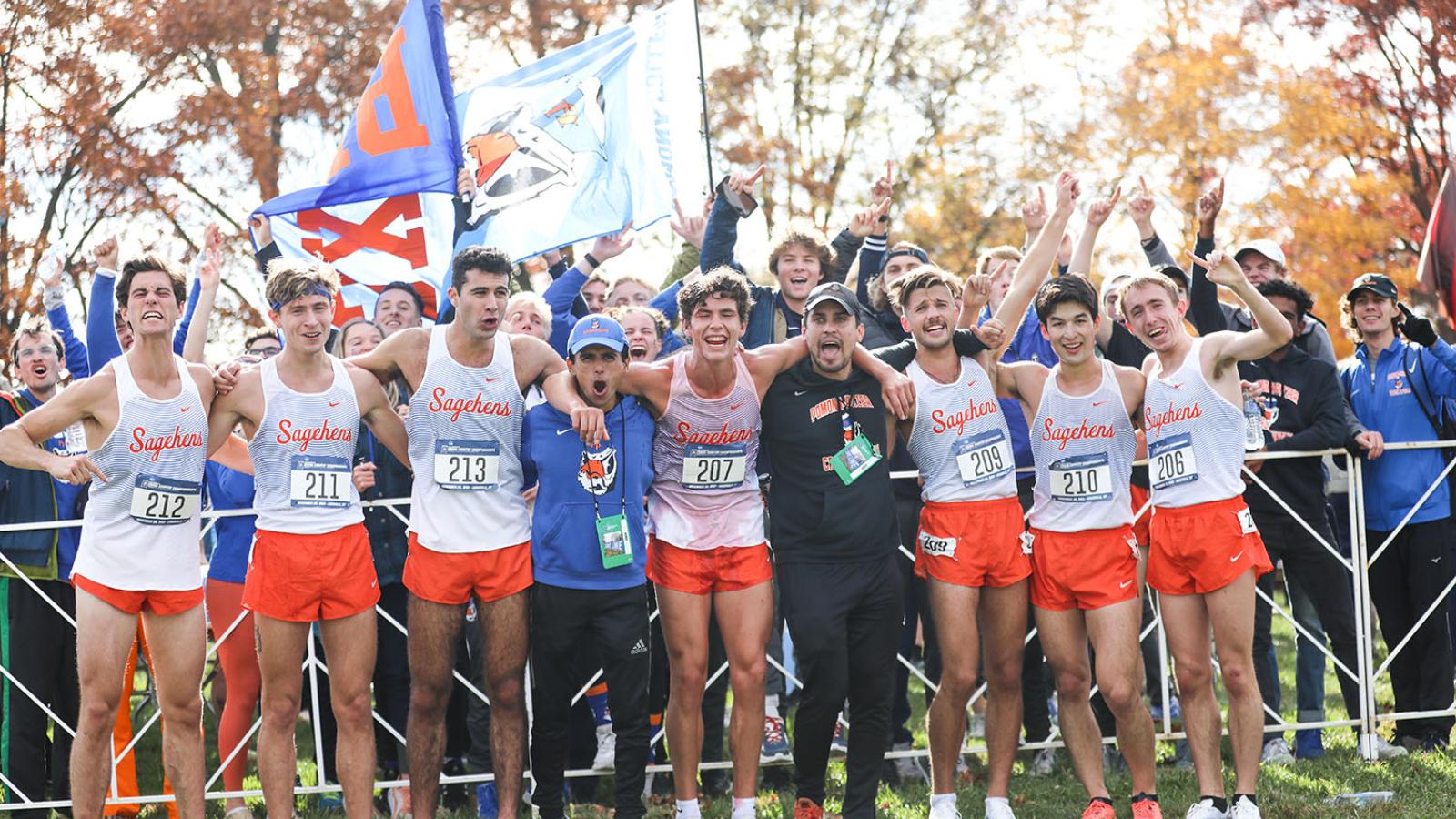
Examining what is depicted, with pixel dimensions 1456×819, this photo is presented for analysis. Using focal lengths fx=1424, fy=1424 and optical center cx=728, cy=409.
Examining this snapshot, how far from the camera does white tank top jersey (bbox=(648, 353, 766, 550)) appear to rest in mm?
6020

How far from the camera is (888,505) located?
6.09 m

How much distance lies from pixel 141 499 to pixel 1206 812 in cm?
448

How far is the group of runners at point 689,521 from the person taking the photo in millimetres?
5754

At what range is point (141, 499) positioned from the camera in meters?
5.69

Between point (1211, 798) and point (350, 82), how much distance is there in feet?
39.3

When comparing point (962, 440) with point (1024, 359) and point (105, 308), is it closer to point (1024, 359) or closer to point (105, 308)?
point (1024, 359)

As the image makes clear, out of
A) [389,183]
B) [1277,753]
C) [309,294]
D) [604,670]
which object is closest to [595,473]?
[604,670]

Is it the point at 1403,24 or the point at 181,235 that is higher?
the point at 1403,24

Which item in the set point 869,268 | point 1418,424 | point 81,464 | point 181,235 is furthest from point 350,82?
point 1418,424

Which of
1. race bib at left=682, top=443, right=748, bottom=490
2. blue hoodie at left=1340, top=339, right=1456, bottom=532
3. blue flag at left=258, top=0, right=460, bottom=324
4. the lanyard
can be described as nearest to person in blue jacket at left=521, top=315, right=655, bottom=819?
race bib at left=682, top=443, right=748, bottom=490

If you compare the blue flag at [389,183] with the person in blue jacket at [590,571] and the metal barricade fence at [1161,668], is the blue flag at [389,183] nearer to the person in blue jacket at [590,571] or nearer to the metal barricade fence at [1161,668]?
the metal barricade fence at [1161,668]

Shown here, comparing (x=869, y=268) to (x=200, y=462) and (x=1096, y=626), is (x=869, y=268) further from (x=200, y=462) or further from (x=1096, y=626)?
(x=200, y=462)

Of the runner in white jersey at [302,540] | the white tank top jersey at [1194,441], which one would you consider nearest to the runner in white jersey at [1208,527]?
the white tank top jersey at [1194,441]

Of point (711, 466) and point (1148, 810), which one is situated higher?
point (711, 466)
